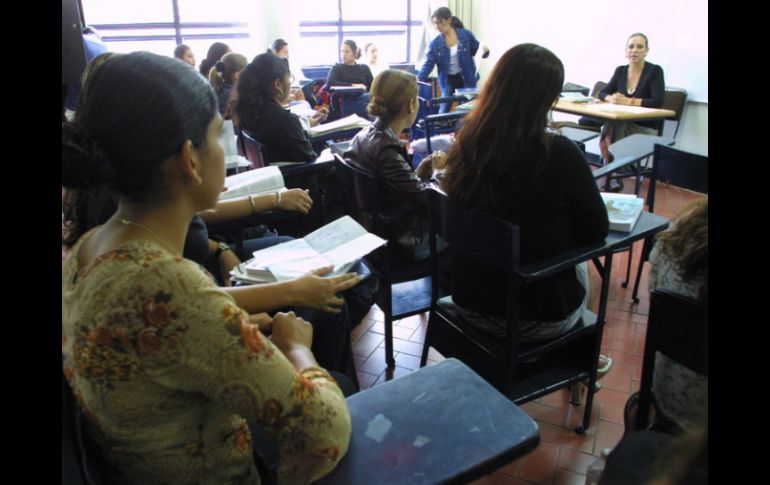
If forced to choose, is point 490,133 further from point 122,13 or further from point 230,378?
point 122,13

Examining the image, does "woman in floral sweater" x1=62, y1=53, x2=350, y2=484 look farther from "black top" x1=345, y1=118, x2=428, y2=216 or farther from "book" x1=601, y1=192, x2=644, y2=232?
"black top" x1=345, y1=118, x2=428, y2=216

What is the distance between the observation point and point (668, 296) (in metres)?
0.97

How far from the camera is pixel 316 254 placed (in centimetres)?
145

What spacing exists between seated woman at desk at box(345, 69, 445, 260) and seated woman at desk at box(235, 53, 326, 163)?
599 mm

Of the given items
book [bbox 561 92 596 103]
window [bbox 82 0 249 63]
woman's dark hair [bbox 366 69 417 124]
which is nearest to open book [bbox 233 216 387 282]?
woman's dark hair [bbox 366 69 417 124]

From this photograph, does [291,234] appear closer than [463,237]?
No

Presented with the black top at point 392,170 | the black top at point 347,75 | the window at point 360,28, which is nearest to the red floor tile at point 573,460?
the black top at point 392,170

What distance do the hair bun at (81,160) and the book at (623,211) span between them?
130 centimetres

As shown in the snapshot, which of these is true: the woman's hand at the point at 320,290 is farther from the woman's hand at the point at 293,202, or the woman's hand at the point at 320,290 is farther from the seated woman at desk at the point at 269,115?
the seated woman at desk at the point at 269,115

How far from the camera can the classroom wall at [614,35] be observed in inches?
179

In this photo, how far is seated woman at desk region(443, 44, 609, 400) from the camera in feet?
4.91

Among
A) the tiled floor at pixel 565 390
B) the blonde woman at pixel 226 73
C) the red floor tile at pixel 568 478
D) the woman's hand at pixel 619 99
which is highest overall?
the blonde woman at pixel 226 73
